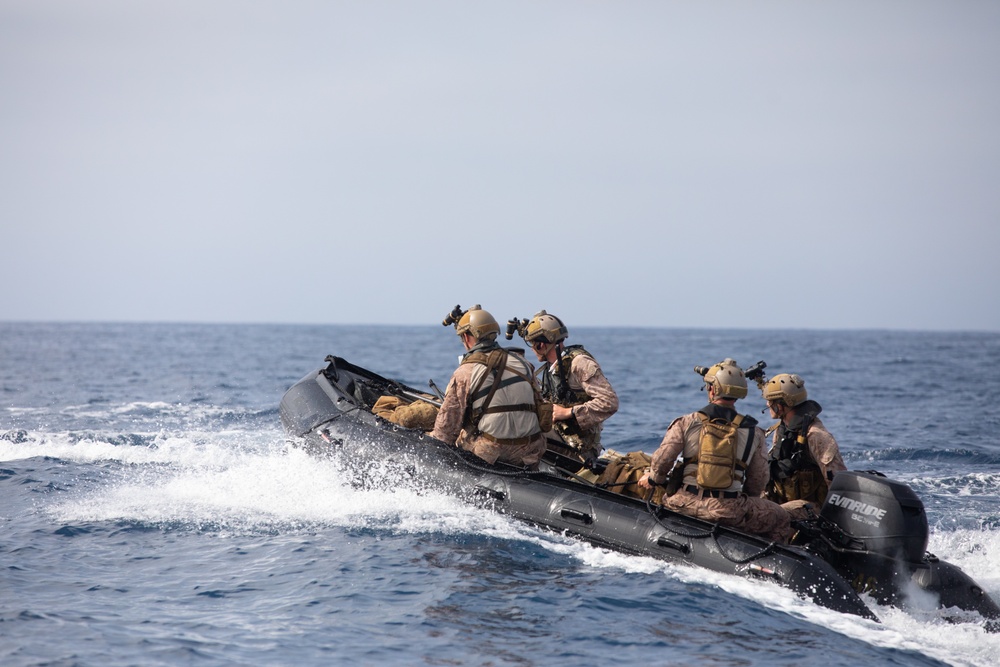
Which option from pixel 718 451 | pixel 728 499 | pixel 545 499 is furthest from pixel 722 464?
pixel 545 499

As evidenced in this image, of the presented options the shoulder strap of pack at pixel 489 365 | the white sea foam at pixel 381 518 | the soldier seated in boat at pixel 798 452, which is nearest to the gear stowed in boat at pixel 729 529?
the white sea foam at pixel 381 518

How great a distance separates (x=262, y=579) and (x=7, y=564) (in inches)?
78.0

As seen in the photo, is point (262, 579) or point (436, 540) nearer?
point (262, 579)

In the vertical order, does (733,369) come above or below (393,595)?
above

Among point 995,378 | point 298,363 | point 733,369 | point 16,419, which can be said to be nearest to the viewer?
point 733,369

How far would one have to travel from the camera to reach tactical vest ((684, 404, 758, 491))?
662 cm

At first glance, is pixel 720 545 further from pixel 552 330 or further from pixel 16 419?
pixel 16 419

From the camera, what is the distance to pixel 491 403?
7.76m

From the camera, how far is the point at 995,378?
30938 mm

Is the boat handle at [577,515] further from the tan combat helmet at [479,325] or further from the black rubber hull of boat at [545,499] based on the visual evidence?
the tan combat helmet at [479,325]

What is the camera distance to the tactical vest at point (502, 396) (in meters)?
7.70

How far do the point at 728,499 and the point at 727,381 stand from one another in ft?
2.91

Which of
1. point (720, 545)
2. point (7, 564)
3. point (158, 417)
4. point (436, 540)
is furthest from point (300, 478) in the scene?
point (158, 417)

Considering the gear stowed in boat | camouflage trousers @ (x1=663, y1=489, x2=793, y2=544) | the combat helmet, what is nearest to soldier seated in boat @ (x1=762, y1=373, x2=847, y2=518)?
camouflage trousers @ (x1=663, y1=489, x2=793, y2=544)
